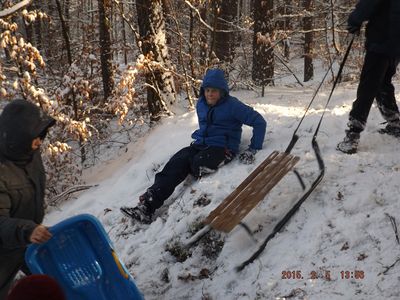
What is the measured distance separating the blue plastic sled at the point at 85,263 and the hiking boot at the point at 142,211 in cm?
126

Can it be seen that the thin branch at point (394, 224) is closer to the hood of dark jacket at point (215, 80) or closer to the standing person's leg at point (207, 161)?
the standing person's leg at point (207, 161)

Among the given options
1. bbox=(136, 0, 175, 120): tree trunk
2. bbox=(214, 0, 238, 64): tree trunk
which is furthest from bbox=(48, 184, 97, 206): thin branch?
bbox=(214, 0, 238, 64): tree trunk

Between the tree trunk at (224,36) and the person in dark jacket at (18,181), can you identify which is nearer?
the person in dark jacket at (18,181)

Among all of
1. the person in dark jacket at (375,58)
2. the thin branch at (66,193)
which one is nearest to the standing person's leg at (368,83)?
the person in dark jacket at (375,58)

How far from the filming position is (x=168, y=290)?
12.6 ft

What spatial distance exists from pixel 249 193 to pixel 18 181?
2008mm

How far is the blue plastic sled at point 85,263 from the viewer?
3312 mm

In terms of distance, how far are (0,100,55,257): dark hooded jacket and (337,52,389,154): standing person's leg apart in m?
2.99

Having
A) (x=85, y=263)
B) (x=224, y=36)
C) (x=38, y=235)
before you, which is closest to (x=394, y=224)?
(x=85, y=263)

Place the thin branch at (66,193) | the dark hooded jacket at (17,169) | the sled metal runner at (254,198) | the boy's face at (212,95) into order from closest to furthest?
the dark hooded jacket at (17,169)
the sled metal runner at (254,198)
the boy's face at (212,95)
the thin branch at (66,193)

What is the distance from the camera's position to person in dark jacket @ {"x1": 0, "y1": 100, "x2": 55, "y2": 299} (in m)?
2.81

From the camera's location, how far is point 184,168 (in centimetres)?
508
